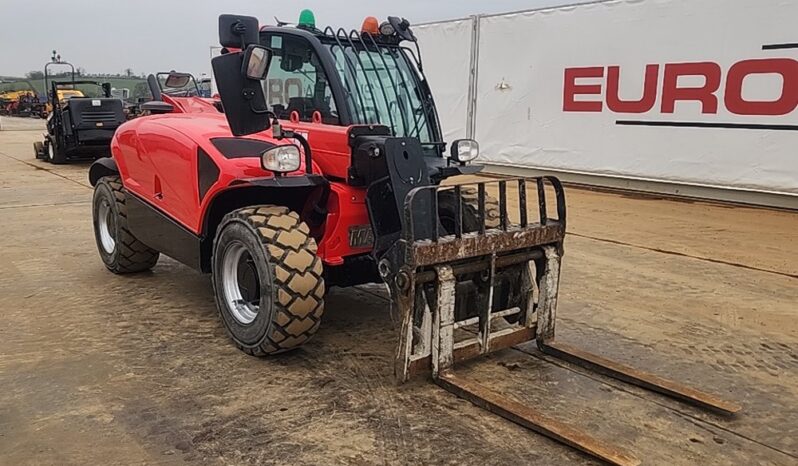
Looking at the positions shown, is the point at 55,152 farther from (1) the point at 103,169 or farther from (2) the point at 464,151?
(2) the point at 464,151

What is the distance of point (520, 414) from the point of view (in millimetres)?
3199

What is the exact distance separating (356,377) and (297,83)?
1.96 meters

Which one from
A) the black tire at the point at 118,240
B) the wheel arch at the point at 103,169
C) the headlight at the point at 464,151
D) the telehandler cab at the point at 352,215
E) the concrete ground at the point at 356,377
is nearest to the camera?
the concrete ground at the point at 356,377

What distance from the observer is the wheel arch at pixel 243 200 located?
4191mm

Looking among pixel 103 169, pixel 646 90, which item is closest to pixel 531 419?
pixel 103 169

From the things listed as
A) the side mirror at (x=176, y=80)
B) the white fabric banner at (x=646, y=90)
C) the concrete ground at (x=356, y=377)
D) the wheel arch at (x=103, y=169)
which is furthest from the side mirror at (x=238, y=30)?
the white fabric banner at (x=646, y=90)

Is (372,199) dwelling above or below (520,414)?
above

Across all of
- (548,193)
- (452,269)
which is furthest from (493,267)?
(548,193)

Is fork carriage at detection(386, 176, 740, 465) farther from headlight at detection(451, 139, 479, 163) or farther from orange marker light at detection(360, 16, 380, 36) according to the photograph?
orange marker light at detection(360, 16, 380, 36)

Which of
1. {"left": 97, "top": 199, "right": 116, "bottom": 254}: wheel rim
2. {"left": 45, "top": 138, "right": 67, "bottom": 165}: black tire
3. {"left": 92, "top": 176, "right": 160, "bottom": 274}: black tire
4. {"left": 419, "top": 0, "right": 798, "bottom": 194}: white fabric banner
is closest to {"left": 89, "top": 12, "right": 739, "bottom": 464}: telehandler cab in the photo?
{"left": 92, "top": 176, "right": 160, "bottom": 274}: black tire

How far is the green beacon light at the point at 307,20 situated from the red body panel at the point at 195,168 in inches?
27.0

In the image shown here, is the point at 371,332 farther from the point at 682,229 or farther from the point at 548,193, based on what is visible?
the point at 548,193

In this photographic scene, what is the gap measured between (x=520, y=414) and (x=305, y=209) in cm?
186

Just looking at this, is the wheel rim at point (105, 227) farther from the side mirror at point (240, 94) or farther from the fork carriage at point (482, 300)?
the fork carriage at point (482, 300)
